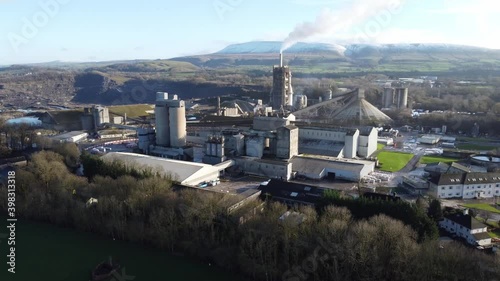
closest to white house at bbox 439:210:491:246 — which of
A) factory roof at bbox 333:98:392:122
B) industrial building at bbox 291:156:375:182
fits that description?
industrial building at bbox 291:156:375:182

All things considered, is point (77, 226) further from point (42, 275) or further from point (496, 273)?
point (496, 273)

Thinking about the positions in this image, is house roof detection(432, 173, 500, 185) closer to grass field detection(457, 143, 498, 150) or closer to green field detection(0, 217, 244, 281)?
grass field detection(457, 143, 498, 150)

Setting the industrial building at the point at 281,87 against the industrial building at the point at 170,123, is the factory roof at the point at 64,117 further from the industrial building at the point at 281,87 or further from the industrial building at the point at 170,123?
the industrial building at the point at 281,87

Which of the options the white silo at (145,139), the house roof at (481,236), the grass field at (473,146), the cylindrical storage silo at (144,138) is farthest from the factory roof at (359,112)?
the house roof at (481,236)

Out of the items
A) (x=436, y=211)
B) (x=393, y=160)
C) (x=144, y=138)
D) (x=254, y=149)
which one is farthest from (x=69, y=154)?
(x=393, y=160)

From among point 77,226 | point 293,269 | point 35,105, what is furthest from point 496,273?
point 35,105

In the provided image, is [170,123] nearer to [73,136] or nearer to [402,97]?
[73,136]
